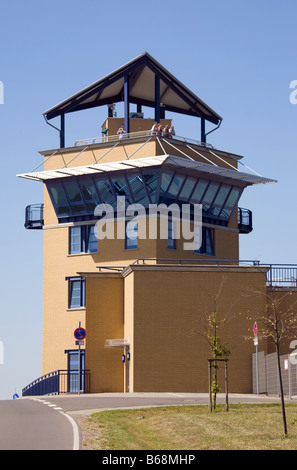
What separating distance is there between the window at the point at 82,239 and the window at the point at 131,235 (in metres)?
2.01

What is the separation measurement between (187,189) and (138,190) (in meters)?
2.74

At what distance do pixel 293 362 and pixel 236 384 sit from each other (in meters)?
6.55

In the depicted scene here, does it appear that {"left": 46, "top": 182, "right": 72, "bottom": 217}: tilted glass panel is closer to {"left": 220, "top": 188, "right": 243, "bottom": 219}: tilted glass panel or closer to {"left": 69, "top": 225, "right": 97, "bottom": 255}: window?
{"left": 69, "top": 225, "right": 97, "bottom": 255}: window

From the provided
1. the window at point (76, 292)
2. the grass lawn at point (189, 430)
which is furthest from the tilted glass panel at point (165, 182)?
the grass lawn at point (189, 430)

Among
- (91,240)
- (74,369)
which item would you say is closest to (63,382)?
(74,369)

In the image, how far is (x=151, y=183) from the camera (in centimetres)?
4750

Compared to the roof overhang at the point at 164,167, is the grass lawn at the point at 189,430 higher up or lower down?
lower down

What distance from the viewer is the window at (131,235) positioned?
48.7m

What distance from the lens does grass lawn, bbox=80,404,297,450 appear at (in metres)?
19.1

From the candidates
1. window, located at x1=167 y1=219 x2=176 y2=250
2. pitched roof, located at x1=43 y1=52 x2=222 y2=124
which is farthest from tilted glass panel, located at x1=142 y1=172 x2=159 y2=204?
pitched roof, located at x1=43 y1=52 x2=222 y2=124

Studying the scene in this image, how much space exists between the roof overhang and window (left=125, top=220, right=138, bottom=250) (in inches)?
117

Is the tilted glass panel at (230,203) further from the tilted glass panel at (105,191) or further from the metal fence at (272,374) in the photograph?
the metal fence at (272,374)

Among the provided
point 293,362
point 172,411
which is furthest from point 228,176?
point 172,411
